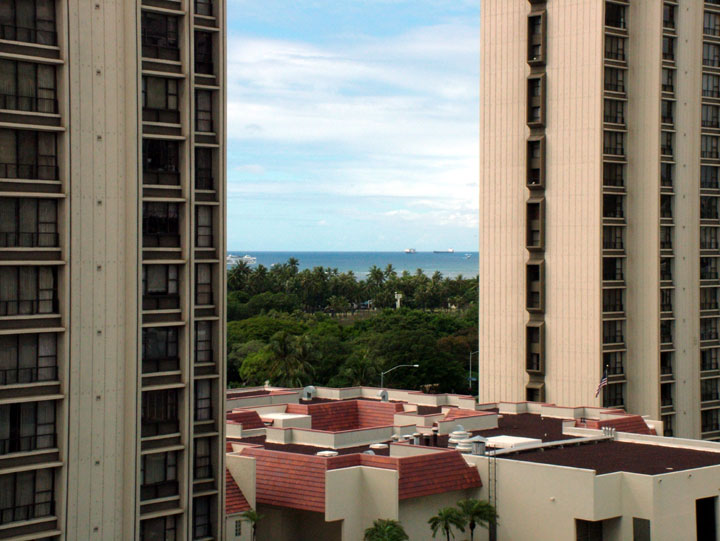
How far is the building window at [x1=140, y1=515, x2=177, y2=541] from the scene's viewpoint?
56281 millimetres

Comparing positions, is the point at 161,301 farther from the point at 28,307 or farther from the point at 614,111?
the point at 614,111

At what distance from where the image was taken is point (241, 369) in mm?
151000

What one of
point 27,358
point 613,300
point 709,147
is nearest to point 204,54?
point 27,358

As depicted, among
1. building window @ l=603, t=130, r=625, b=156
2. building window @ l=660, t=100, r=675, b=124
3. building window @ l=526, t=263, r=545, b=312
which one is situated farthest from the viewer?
building window @ l=660, t=100, r=675, b=124

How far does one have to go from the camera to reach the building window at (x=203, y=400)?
2322 inches

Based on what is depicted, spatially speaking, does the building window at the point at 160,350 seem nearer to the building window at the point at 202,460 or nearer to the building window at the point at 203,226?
the building window at the point at 202,460

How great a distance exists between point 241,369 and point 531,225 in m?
61.5

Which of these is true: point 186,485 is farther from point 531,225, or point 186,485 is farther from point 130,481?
point 531,225

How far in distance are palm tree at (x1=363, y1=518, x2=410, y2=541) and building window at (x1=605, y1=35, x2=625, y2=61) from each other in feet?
173

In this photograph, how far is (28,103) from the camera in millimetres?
52438

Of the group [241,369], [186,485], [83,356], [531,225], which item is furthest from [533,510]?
[241,369]

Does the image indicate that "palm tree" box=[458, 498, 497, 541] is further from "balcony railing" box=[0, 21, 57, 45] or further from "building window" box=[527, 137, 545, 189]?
"building window" box=[527, 137, 545, 189]

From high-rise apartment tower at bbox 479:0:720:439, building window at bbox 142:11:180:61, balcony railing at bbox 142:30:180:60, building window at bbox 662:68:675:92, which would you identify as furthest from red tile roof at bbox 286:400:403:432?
building window at bbox 142:11:180:61

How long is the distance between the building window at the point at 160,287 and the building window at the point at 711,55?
6463cm
